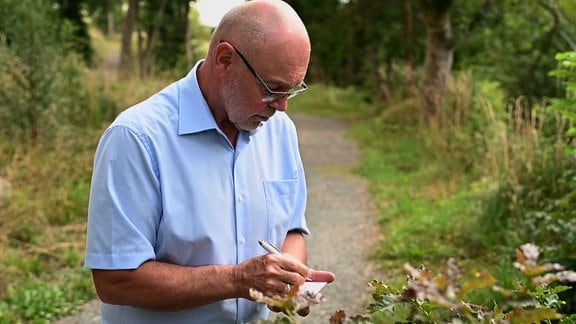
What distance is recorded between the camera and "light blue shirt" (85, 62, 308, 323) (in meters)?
1.84

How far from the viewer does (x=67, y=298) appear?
5.01 meters

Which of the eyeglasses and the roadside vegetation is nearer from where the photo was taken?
the eyeglasses

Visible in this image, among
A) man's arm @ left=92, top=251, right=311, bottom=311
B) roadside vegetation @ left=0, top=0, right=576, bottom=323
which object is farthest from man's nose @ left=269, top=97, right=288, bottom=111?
roadside vegetation @ left=0, top=0, right=576, bottom=323

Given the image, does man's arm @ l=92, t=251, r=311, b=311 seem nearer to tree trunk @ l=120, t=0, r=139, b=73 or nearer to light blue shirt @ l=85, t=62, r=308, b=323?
light blue shirt @ l=85, t=62, r=308, b=323

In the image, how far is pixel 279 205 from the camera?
7.24ft

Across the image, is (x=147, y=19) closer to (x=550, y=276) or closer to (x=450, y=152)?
(x=450, y=152)

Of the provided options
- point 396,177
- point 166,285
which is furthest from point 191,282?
point 396,177

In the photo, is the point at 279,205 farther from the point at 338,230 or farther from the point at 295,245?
the point at 338,230

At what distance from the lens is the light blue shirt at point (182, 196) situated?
1845 mm

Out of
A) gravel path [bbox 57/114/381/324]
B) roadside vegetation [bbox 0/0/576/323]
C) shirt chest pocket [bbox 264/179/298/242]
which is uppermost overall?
shirt chest pocket [bbox 264/179/298/242]

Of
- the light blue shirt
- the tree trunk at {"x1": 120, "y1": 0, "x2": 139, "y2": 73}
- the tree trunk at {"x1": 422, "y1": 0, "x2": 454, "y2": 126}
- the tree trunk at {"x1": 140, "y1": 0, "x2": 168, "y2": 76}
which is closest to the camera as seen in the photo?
the light blue shirt

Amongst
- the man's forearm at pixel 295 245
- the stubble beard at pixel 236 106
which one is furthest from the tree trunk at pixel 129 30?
the stubble beard at pixel 236 106

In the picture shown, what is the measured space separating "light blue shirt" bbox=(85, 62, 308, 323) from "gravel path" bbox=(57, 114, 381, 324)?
7.98 feet

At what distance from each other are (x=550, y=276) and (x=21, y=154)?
6.66 m
